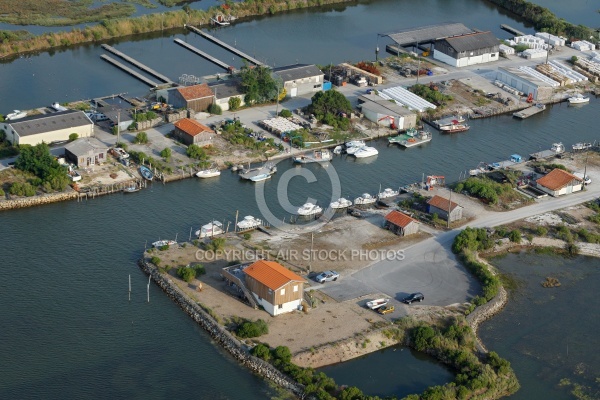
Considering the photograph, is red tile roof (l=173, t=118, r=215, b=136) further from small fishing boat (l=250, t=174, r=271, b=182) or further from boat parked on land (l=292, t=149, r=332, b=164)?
boat parked on land (l=292, t=149, r=332, b=164)

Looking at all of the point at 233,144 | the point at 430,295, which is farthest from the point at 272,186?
the point at 430,295

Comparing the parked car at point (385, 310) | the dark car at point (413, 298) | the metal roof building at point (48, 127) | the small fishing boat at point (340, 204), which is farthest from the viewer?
the metal roof building at point (48, 127)

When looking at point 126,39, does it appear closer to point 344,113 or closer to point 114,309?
point 344,113

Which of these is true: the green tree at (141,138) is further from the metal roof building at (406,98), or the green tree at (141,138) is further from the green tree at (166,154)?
the metal roof building at (406,98)

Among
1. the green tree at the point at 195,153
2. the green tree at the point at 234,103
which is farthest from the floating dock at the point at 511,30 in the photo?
the green tree at the point at 195,153

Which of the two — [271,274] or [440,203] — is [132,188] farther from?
[440,203]

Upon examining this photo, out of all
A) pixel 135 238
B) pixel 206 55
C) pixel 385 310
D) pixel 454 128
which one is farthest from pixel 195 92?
pixel 385 310
